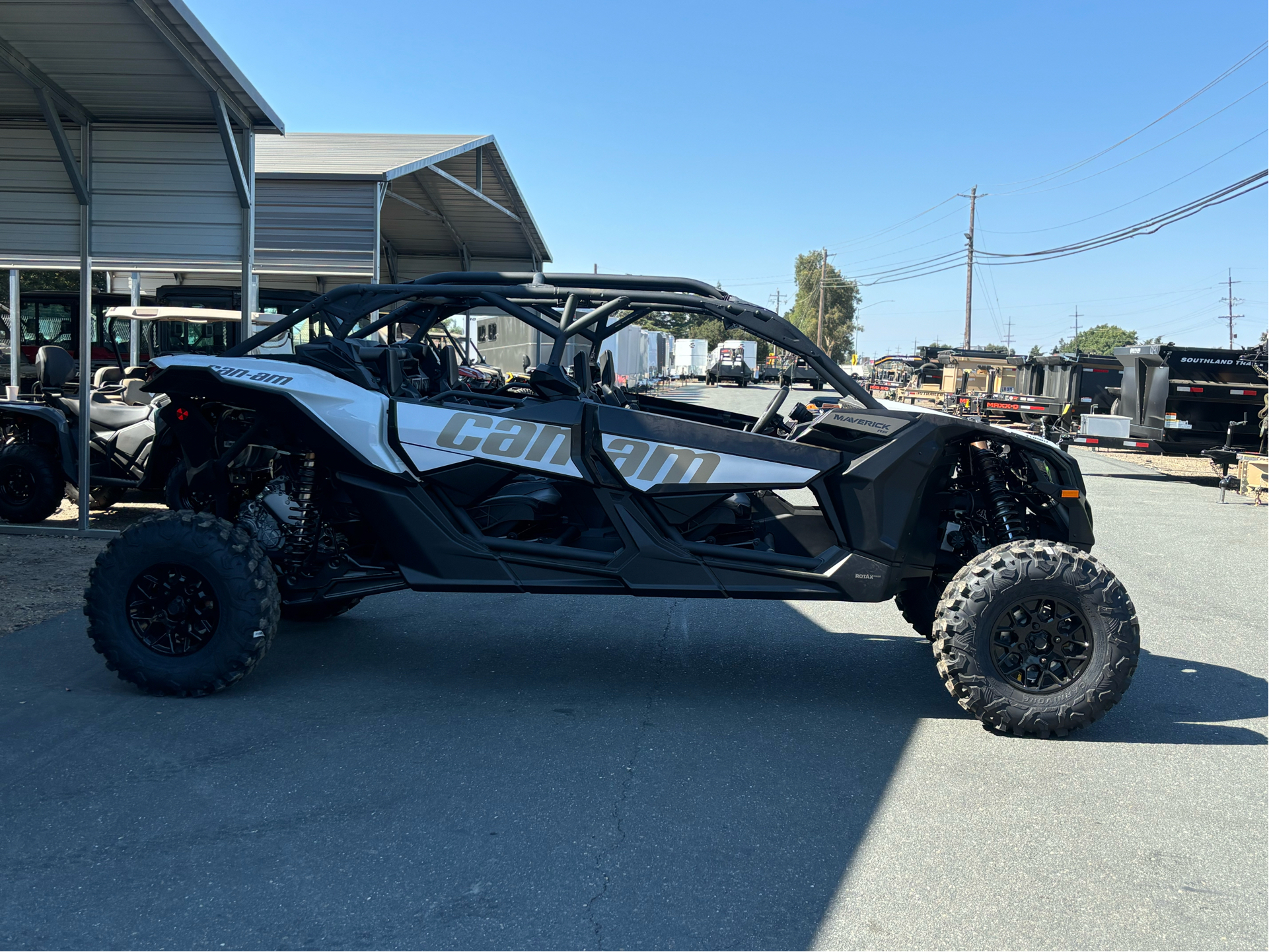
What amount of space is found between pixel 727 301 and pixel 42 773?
11.5ft

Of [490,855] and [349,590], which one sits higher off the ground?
[349,590]

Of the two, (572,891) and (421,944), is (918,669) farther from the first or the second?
(421,944)

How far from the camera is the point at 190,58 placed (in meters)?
8.32

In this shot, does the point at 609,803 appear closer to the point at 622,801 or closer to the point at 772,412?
the point at 622,801

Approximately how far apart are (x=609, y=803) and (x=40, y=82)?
829cm

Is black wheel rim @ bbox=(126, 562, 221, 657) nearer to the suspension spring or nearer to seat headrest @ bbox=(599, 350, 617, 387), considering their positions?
the suspension spring

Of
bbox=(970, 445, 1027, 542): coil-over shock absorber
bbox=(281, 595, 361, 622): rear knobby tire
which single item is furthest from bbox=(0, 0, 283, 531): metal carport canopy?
bbox=(970, 445, 1027, 542): coil-over shock absorber

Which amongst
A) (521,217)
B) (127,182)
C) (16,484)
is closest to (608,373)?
(127,182)

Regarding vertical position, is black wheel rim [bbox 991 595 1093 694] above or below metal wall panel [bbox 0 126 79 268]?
below

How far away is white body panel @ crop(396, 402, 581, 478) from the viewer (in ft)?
15.6

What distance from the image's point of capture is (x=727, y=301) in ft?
16.1

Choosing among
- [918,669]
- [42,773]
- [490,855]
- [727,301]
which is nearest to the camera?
[490,855]

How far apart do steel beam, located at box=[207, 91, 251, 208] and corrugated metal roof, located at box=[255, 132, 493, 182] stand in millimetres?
5548

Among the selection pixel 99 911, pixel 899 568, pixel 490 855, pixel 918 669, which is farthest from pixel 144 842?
pixel 918 669
